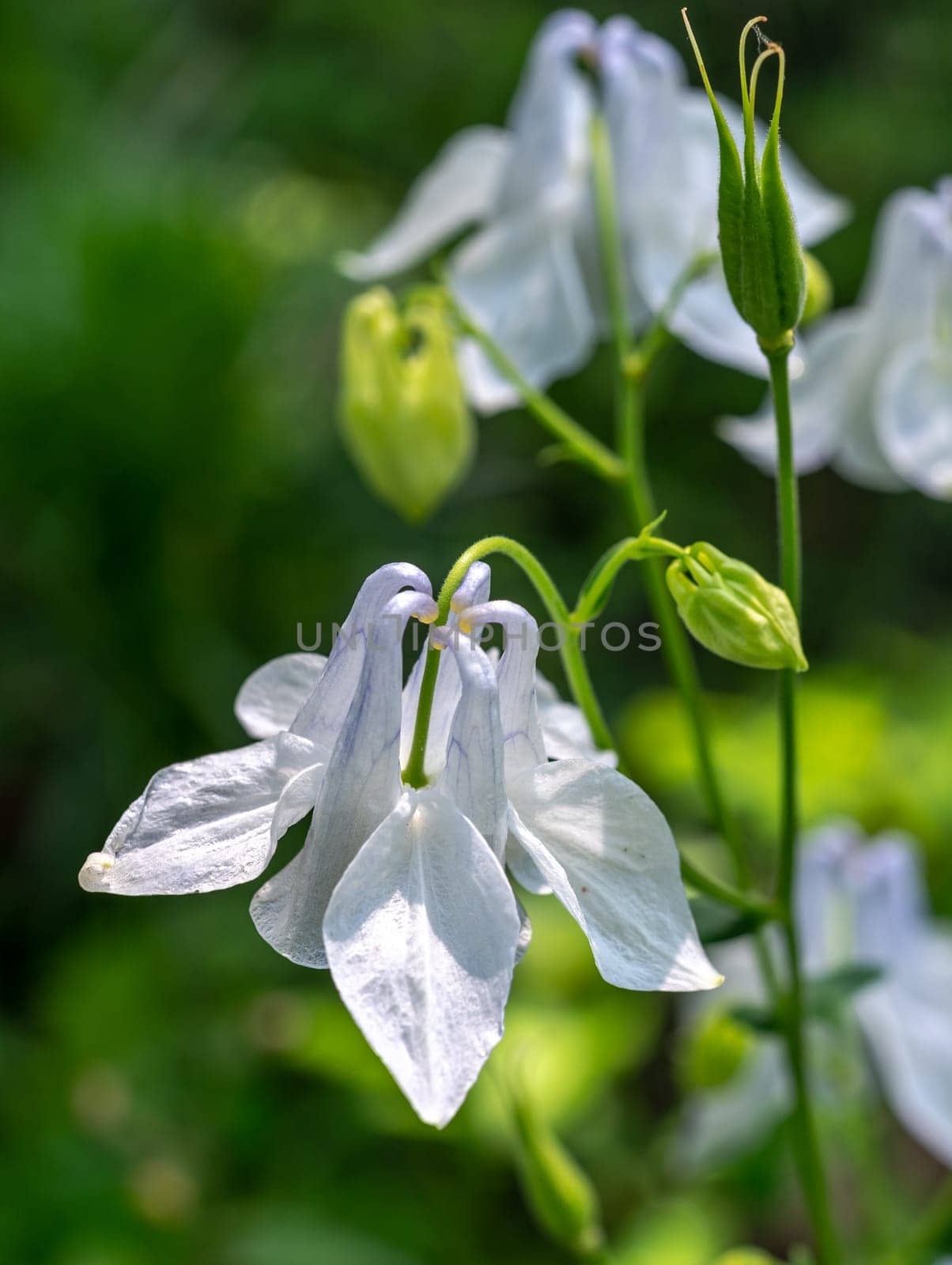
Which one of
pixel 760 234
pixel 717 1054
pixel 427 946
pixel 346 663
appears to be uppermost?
pixel 760 234

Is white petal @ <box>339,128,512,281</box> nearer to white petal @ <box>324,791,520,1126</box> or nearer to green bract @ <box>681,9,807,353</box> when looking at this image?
green bract @ <box>681,9,807,353</box>

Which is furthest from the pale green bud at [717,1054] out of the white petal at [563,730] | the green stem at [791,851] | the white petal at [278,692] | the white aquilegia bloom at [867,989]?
the white petal at [278,692]

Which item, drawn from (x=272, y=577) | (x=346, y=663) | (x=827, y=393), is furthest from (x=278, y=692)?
(x=272, y=577)

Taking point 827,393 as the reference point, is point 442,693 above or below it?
below

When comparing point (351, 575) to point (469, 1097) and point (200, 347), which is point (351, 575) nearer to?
point (200, 347)

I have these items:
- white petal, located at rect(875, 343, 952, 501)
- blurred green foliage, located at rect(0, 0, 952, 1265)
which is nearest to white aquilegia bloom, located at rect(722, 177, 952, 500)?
white petal, located at rect(875, 343, 952, 501)

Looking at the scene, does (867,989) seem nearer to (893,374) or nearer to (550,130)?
(893,374)

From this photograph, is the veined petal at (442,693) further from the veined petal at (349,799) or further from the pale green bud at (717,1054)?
the pale green bud at (717,1054)
